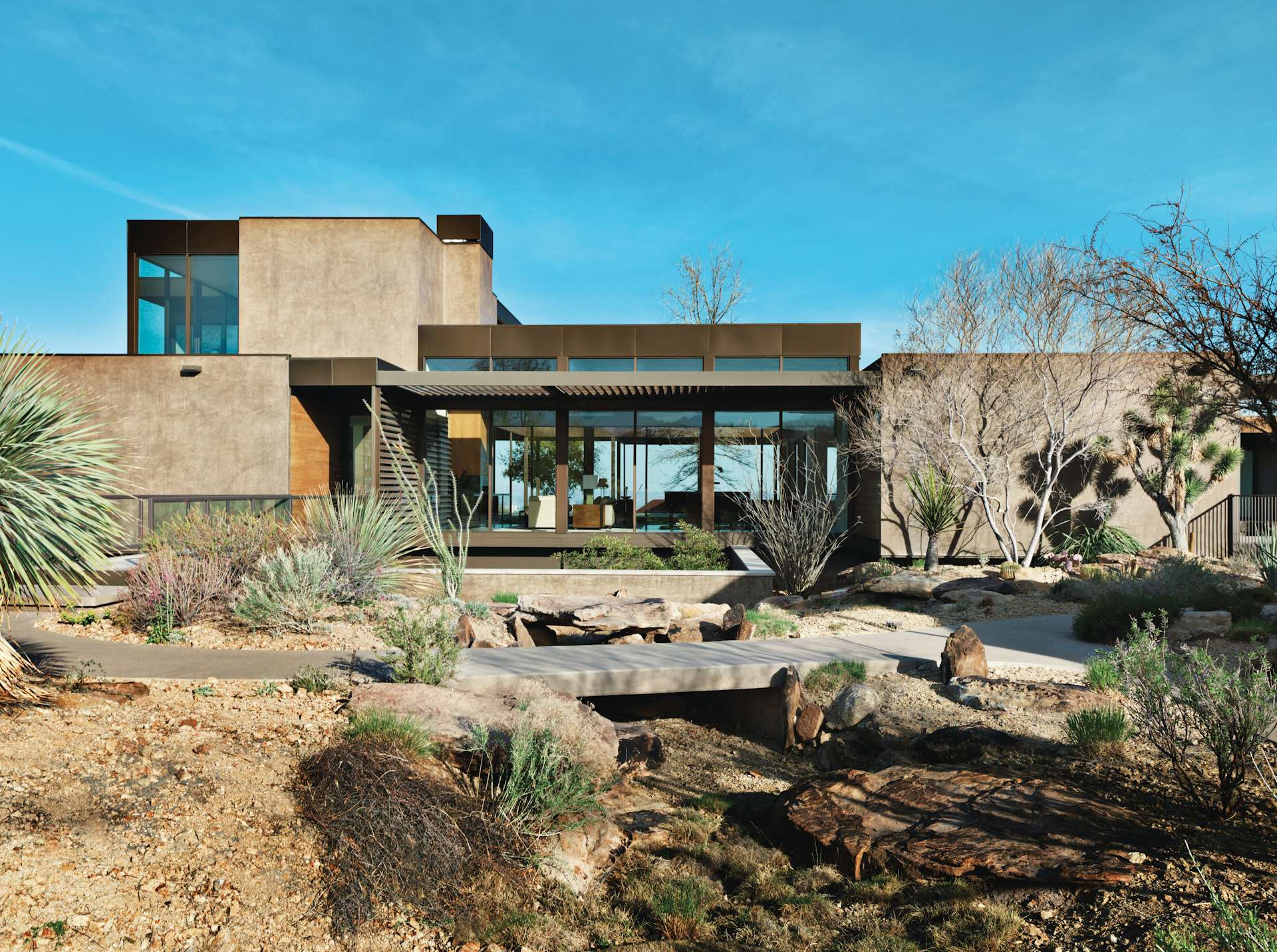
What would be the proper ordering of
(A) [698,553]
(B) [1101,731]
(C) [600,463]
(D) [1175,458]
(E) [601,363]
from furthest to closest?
1. (E) [601,363]
2. (C) [600,463]
3. (D) [1175,458]
4. (A) [698,553]
5. (B) [1101,731]

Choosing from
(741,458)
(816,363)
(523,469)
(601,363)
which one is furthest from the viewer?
(601,363)

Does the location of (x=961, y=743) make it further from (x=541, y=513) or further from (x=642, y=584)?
(x=541, y=513)

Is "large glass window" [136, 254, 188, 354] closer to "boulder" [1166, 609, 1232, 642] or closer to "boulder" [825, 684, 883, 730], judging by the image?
"boulder" [825, 684, 883, 730]

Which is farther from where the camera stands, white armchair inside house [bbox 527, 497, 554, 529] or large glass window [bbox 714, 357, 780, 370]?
large glass window [bbox 714, 357, 780, 370]

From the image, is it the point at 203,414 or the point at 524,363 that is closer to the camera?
the point at 203,414

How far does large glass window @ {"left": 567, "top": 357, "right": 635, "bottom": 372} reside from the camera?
17969 millimetres

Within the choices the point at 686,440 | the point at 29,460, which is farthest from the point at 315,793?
the point at 686,440

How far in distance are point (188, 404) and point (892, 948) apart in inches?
617

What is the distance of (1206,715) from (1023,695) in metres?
1.99

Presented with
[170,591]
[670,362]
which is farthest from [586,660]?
[670,362]

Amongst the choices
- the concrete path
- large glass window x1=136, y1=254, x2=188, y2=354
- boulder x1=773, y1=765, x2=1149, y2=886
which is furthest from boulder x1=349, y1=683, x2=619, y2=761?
large glass window x1=136, y1=254, x2=188, y2=354

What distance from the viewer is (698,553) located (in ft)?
44.8

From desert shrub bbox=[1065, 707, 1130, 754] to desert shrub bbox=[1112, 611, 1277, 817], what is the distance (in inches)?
7.9

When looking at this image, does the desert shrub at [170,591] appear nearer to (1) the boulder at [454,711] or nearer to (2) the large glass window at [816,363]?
(1) the boulder at [454,711]
